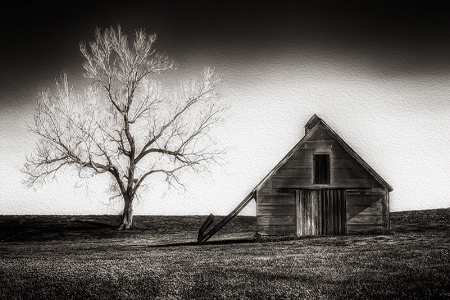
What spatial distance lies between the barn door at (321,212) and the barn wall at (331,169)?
0.57m

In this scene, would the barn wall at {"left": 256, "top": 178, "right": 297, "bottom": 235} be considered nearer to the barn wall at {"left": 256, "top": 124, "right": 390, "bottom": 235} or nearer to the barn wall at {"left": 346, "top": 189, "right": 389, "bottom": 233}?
the barn wall at {"left": 256, "top": 124, "right": 390, "bottom": 235}

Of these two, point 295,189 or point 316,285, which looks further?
point 295,189

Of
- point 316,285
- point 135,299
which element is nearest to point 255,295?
point 316,285

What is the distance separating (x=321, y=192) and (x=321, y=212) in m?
1.22

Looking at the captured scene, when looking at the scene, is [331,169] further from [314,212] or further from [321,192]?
[314,212]

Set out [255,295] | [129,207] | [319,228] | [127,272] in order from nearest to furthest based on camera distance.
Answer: [255,295] → [127,272] → [319,228] → [129,207]

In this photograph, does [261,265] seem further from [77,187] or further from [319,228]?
[77,187]

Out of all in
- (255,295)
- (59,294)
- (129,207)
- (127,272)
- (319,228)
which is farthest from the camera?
(129,207)

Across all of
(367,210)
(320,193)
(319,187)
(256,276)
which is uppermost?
(319,187)

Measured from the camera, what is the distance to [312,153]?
3050 centimetres

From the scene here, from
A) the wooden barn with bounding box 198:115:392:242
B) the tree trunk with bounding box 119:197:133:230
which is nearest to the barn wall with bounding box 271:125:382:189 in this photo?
the wooden barn with bounding box 198:115:392:242

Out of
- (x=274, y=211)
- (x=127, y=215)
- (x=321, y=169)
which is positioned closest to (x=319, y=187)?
(x=321, y=169)

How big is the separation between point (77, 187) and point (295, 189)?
1520 cm

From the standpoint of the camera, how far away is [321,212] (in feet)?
98.1
